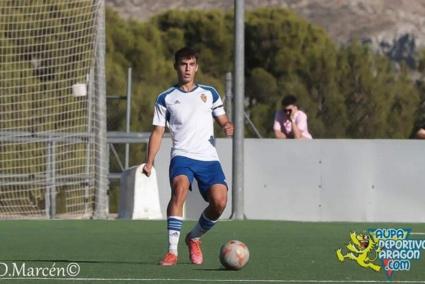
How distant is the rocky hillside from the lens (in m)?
89.1

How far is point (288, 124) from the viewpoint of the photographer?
22.5 metres

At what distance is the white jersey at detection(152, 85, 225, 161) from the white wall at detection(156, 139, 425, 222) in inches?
332

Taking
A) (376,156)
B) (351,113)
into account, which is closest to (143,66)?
(351,113)

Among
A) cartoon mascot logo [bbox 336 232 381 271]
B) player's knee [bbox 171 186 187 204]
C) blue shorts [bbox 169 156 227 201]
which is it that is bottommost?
cartoon mascot logo [bbox 336 232 381 271]

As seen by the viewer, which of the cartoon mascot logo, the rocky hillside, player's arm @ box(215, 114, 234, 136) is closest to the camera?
the cartoon mascot logo

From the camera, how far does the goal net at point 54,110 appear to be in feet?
76.8

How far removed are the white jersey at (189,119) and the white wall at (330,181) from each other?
8424 mm

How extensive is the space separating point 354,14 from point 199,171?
265 ft

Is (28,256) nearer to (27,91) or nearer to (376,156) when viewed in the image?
(376,156)

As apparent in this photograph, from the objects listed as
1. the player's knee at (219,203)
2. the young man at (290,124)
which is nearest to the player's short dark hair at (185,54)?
the player's knee at (219,203)

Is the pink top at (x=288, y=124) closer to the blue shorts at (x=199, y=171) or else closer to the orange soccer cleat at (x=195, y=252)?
the blue shorts at (x=199, y=171)

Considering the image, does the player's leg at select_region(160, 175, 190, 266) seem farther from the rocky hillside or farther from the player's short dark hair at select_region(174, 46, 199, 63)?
the rocky hillside

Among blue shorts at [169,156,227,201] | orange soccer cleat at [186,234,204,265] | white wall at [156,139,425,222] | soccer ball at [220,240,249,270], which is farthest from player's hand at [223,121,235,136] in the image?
white wall at [156,139,425,222]

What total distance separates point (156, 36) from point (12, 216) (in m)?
31.5
